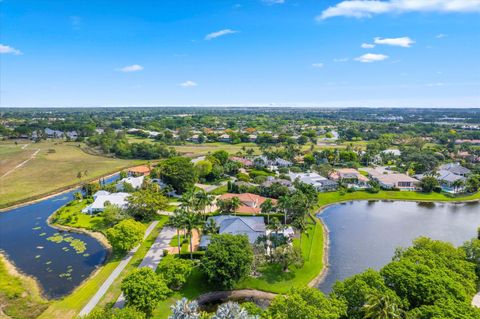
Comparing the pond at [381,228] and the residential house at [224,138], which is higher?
the residential house at [224,138]

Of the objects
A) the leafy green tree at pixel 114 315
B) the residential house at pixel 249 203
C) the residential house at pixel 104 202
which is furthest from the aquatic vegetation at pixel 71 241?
the residential house at pixel 249 203

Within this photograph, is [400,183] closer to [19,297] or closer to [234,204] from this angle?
[234,204]

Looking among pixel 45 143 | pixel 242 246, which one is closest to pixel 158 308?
pixel 242 246

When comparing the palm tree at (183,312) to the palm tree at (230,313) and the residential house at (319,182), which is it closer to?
the palm tree at (230,313)

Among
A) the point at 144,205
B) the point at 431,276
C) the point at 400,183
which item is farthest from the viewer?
the point at 400,183

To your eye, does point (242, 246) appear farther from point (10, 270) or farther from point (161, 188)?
point (161, 188)

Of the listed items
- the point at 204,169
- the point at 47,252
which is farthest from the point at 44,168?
the point at 47,252
